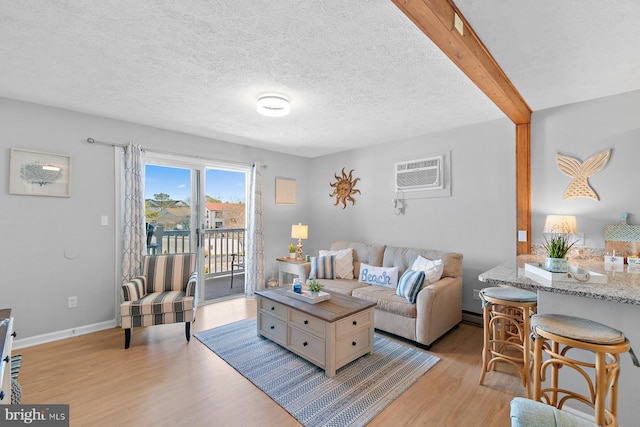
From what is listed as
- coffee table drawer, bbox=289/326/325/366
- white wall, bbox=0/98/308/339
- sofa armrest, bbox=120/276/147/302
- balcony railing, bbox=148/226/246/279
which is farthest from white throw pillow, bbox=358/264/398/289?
white wall, bbox=0/98/308/339

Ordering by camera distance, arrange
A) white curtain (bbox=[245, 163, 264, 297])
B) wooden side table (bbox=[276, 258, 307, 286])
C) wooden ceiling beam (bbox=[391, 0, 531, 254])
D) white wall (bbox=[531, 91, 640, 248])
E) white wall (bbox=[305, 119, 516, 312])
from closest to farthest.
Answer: wooden ceiling beam (bbox=[391, 0, 531, 254]) → white wall (bbox=[531, 91, 640, 248]) → white wall (bbox=[305, 119, 516, 312]) → wooden side table (bbox=[276, 258, 307, 286]) → white curtain (bbox=[245, 163, 264, 297])

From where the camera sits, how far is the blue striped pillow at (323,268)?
395cm

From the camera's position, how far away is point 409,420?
184 centimetres

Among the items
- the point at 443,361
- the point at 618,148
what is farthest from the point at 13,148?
the point at 618,148

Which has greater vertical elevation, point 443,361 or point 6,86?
point 6,86

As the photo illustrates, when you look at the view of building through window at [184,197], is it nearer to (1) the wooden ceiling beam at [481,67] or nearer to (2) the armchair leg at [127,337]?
(2) the armchair leg at [127,337]

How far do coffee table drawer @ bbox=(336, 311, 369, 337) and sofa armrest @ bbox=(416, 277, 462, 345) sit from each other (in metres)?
0.57

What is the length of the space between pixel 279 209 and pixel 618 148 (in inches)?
169

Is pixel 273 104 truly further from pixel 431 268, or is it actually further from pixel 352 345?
pixel 431 268

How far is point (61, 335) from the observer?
302cm

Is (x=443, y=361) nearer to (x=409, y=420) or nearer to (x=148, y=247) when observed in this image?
(x=409, y=420)

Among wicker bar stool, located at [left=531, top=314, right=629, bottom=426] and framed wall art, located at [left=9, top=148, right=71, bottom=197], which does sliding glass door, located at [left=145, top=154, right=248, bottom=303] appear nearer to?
framed wall art, located at [left=9, top=148, right=71, bottom=197]

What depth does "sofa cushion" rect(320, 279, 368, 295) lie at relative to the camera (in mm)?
3461

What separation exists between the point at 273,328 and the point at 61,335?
7.43ft
